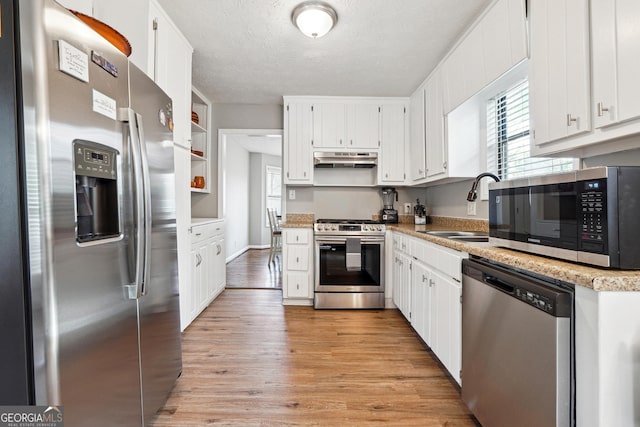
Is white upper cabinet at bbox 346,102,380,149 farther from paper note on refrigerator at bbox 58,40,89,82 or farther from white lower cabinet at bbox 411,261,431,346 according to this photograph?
paper note on refrigerator at bbox 58,40,89,82

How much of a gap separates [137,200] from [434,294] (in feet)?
6.01

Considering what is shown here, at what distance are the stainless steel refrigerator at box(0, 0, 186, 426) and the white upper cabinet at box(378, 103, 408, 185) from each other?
8.92 feet

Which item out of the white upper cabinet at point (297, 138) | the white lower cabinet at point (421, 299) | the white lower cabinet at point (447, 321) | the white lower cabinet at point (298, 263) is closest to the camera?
the white lower cabinet at point (447, 321)

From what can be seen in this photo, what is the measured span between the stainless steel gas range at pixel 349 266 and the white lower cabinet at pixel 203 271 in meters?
1.13

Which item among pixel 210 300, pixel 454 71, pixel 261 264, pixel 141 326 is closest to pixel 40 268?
pixel 141 326

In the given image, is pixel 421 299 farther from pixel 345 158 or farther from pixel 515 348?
pixel 345 158

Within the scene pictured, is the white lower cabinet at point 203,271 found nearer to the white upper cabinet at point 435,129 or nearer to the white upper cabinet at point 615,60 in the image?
the white upper cabinet at point 435,129

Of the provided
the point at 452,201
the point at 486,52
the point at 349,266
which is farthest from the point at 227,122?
the point at 486,52

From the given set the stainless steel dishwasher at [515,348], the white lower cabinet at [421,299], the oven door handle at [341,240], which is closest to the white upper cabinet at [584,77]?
the stainless steel dishwasher at [515,348]

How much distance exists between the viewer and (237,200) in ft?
21.9

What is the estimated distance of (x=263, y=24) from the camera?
2.22 metres

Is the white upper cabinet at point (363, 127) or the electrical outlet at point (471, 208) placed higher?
the white upper cabinet at point (363, 127)

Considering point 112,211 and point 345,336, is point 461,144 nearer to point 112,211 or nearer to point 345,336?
point 345,336

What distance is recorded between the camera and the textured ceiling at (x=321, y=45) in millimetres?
2043
